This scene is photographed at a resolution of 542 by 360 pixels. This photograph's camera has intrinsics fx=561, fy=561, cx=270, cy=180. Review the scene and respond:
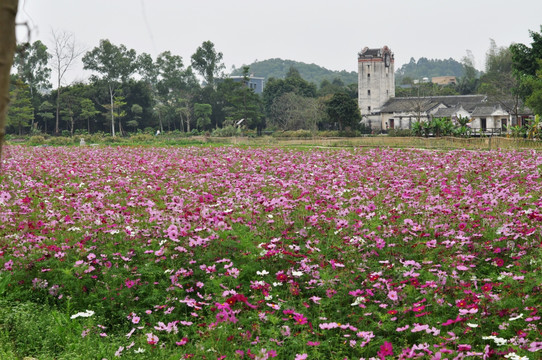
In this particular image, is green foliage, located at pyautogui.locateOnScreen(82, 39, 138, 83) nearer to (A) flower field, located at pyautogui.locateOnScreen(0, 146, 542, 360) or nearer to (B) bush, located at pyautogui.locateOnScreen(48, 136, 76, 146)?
(B) bush, located at pyautogui.locateOnScreen(48, 136, 76, 146)

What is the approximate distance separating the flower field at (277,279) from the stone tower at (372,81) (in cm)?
7672

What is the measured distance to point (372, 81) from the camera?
8381cm

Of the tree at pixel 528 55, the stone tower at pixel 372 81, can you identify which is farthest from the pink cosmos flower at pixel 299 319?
the stone tower at pixel 372 81

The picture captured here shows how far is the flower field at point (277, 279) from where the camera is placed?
4.38 meters

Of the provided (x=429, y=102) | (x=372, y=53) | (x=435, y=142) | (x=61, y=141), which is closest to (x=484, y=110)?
(x=429, y=102)

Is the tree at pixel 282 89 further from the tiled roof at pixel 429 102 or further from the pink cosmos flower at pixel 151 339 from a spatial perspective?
the pink cosmos flower at pixel 151 339

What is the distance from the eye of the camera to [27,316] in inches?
202

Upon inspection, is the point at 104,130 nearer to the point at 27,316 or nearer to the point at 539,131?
the point at 539,131

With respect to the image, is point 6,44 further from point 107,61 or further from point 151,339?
point 107,61

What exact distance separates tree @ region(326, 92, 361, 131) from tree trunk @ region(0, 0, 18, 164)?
6204 cm

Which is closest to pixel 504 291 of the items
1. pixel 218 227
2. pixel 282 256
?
pixel 282 256

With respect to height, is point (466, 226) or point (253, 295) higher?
point (466, 226)

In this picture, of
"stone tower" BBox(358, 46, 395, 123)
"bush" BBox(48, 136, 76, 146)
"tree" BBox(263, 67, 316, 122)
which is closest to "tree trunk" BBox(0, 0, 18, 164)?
"bush" BBox(48, 136, 76, 146)

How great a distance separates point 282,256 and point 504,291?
2.10 m
